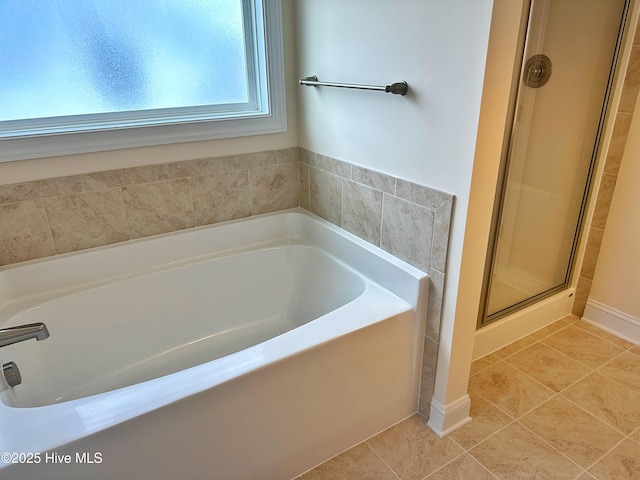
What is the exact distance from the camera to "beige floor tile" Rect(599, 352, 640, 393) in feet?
6.55

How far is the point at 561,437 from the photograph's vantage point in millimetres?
1711

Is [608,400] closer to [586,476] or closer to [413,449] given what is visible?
[586,476]

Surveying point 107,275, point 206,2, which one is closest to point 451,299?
point 107,275

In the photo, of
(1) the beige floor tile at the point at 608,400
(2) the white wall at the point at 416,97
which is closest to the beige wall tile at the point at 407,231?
(2) the white wall at the point at 416,97

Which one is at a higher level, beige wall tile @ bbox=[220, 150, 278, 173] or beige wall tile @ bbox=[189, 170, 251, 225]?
beige wall tile @ bbox=[220, 150, 278, 173]

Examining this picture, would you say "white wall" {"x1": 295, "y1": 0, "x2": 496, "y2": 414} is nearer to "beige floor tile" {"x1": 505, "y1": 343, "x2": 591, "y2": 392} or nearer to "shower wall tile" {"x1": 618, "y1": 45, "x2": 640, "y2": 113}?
"beige floor tile" {"x1": 505, "y1": 343, "x2": 591, "y2": 392}

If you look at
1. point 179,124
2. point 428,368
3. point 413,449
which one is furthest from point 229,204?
point 413,449

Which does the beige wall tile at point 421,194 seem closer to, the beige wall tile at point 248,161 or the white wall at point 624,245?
the beige wall tile at point 248,161

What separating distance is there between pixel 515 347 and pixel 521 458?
0.72 meters

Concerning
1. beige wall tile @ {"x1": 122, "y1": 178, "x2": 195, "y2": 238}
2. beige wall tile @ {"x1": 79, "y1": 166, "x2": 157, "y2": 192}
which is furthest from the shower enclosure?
beige wall tile @ {"x1": 79, "y1": 166, "x2": 157, "y2": 192}

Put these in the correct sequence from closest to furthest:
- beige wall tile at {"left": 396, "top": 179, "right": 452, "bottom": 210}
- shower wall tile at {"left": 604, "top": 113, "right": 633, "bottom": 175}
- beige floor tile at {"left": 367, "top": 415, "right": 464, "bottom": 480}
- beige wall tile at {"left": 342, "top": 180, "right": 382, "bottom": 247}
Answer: beige wall tile at {"left": 396, "top": 179, "right": 452, "bottom": 210}
beige floor tile at {"left": 367, "top": 415, "right": 464, "bottom": 480}
beige wall tile at {"left": 342, "top": 180, "right": 382, "bottom": 247}
shower wall tile at {"left": 604, "top": 113, "right": 633, "bottom": 175}

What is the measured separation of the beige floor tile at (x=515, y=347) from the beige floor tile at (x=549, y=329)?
41 mm

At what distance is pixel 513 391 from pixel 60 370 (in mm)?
1856

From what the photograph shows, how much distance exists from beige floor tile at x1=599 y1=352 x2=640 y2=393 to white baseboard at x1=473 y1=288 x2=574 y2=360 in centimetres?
36
